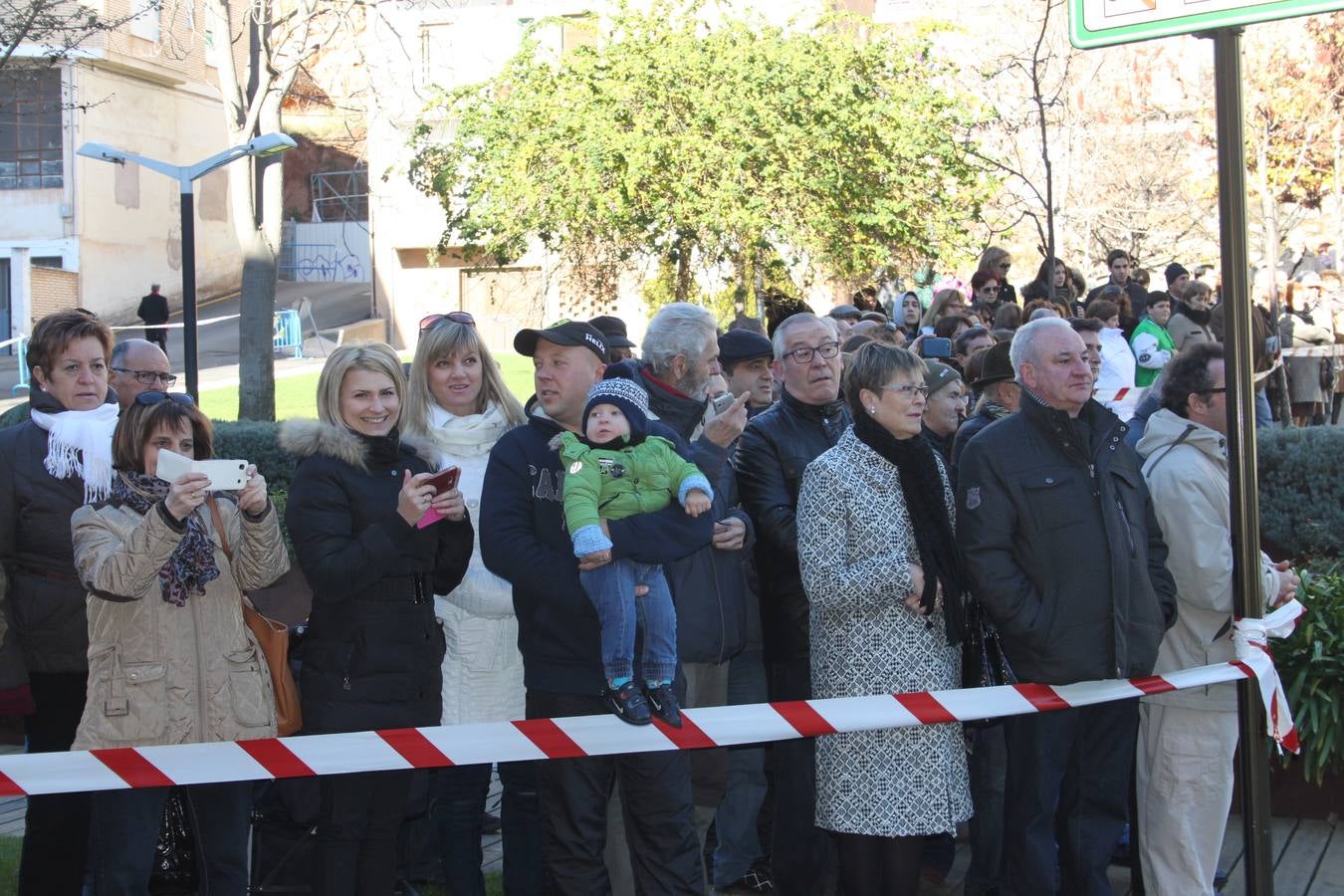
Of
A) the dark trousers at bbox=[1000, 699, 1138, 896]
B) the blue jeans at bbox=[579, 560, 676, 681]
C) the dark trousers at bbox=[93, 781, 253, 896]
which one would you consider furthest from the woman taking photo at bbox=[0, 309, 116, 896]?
the dark trousers at bbox=[1000, 699, 1138, 896]

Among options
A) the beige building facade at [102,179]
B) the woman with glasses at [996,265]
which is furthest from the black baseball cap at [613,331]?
the beige building facade at [102,179]

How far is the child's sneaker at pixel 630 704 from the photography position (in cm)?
440

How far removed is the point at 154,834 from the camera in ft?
14.9

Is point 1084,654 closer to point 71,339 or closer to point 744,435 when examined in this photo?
point 744,435

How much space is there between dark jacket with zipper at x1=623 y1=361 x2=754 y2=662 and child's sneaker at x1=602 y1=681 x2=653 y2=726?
70 centimetres

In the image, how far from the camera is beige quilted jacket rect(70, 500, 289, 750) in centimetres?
434

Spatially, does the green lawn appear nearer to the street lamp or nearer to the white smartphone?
the street lamp

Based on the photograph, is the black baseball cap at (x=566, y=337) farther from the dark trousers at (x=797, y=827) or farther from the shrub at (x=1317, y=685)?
the shrub at (x=1317, y=685)

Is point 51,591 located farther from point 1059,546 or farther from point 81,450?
point 1059,546

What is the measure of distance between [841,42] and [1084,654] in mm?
17070

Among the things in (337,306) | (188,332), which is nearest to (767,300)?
(188,332)

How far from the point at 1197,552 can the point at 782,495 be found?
153 centimetres

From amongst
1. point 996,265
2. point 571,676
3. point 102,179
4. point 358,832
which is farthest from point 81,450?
point 102,179

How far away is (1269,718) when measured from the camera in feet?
14.4
